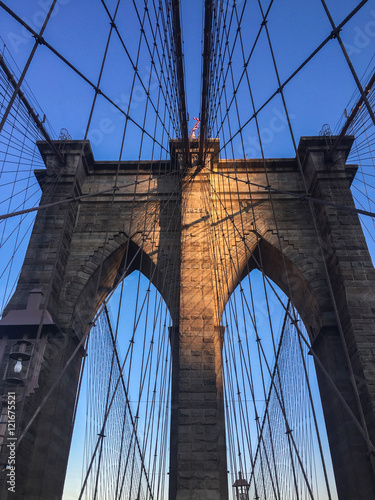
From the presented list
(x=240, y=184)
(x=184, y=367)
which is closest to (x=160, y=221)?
(x=240, y=184)

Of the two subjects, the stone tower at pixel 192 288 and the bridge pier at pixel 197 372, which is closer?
the bridge pier at pixel 197 372

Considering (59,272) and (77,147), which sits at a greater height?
(77,147)

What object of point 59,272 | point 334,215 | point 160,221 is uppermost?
point 160,221

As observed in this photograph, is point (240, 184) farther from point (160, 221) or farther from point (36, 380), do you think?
point (36, 380)

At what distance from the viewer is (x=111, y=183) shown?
36.4 ft

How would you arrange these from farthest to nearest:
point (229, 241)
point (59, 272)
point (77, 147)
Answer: point (77, 147) < point (229, 241) < point (59, 272)

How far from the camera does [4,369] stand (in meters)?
7.43

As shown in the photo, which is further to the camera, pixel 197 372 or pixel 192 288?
pixel 192 288

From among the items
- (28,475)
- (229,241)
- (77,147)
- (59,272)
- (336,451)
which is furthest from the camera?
(77,147)

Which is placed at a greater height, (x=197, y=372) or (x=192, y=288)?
(x=192, y=288)

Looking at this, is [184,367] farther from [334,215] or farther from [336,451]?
[334,215]

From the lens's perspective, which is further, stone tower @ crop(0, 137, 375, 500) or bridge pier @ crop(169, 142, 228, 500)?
stone tower @ crop(0, 137, 375, 500)

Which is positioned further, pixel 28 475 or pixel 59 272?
pixel 59 272

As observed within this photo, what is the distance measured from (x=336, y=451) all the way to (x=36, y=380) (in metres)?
5.62
